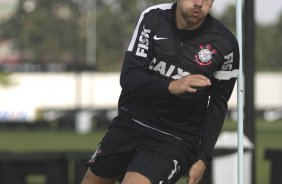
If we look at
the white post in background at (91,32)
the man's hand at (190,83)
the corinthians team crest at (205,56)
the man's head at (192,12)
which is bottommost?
the white post in background at (91,32)

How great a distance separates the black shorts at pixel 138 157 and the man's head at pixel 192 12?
2.39 feet

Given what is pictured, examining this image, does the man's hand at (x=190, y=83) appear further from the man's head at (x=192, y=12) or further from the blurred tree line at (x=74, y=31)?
the blurred tree line at (x=74, y=31)

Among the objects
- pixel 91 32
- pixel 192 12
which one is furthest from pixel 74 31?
pixel 192 12

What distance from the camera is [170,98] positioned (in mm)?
5480

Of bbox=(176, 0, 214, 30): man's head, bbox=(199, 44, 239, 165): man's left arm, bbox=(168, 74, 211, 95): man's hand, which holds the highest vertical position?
bbox=(176, 0, 214, 30): man's head

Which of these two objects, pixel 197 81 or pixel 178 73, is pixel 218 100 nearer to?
→ pixel 178 73

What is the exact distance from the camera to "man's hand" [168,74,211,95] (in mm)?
5016

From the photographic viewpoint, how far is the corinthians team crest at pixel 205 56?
5.50 meters

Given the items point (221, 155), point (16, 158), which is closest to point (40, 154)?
point (16, 158)

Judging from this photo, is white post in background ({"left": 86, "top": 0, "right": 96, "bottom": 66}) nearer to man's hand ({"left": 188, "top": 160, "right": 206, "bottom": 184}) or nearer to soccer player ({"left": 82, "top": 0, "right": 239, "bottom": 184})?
soccer player ({"left": 82, "top": 0, "right": 239, "bottom": 184})

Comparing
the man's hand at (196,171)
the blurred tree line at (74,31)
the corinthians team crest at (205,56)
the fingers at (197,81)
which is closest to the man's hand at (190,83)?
the fingers at (197,81)

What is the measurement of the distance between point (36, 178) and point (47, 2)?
56007 mm

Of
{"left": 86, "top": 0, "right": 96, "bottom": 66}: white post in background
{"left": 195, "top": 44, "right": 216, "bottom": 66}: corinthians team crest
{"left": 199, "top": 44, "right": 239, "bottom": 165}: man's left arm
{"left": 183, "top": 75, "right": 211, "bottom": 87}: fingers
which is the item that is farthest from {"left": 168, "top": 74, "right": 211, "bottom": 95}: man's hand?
{"left": 86, "top": 0, "right": 96, "bottom": 66}: white post in background

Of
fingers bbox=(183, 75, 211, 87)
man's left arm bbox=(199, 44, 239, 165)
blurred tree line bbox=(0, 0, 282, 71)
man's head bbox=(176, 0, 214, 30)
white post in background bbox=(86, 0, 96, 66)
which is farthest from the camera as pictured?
white post in background bbox=(86, 0, 96, 66)
